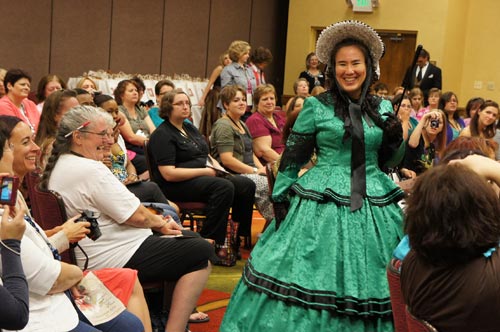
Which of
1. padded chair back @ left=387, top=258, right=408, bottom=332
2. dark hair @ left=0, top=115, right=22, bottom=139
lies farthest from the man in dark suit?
padded chair back @ left=387, top=258, right=408, bottom=332

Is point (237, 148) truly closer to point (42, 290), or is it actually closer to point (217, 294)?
point (217, 294)

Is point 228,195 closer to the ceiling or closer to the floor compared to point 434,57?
closer to the floor

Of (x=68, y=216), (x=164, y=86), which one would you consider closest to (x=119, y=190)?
(x=68, y=216)

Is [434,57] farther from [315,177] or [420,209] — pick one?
[420,209]

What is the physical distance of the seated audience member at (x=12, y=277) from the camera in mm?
2111

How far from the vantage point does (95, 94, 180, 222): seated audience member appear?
444cm

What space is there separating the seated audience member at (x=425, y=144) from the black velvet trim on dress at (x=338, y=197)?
94.6 inches

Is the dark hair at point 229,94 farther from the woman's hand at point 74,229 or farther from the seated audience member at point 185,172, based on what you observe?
the woman's hand at point 74,229

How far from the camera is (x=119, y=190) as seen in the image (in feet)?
11.4

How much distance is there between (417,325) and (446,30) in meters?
10.8

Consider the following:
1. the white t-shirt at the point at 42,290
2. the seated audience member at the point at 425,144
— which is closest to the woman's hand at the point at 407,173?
the seated audience member at the point at 425,144

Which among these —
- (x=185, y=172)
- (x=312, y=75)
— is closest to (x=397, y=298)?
(x=185, y=172)

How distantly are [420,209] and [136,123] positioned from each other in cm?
464

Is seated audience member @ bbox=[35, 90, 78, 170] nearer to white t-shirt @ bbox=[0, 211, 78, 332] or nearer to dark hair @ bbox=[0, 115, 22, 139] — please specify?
Result: dark hair @ bbox=[0, 115, 22, 139]
